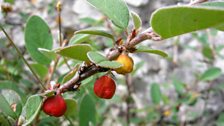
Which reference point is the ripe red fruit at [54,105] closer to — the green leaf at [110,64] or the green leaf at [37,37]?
the green leaf at [110,64]

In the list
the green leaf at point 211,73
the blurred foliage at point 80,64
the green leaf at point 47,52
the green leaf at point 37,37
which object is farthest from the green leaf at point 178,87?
the green leaf at point 47,52

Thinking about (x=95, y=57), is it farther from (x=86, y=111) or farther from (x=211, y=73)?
(x=211, y=73)

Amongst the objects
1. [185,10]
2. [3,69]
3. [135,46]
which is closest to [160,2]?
[3,69]

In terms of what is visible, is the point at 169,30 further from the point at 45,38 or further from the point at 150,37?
the point at 45,38

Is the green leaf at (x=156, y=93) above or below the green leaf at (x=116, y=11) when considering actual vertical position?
below

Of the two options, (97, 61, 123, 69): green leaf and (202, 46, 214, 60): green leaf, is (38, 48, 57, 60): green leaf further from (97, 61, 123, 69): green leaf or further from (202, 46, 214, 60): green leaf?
(202, 46, 214, 60): green leaf
